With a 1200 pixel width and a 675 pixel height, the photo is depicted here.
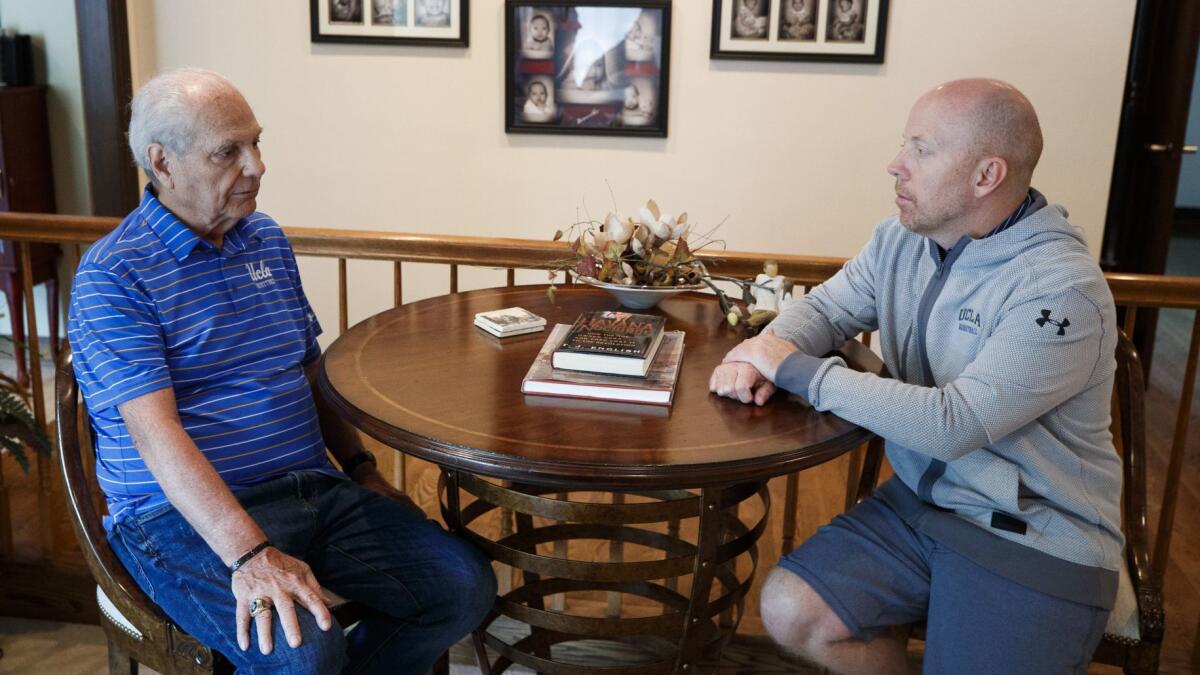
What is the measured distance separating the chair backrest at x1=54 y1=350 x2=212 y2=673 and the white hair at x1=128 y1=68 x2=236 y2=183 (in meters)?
0.40

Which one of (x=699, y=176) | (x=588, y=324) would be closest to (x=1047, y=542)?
(x=588, y=324)

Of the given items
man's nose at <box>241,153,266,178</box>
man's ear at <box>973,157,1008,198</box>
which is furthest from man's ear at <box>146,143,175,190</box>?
man's ear at <box>973,157,1008,198</box>

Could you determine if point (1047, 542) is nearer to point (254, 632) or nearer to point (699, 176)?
point (254, 632)

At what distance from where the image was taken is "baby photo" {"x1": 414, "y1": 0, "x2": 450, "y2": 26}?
425cm

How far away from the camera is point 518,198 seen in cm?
446

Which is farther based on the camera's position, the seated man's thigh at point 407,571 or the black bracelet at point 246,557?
the seated man's thigh at point 407,571

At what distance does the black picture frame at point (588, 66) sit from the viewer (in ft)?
13.7

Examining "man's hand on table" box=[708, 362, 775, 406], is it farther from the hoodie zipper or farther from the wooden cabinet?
the wooden cabinet

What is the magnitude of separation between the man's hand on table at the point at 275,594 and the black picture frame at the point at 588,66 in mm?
2900

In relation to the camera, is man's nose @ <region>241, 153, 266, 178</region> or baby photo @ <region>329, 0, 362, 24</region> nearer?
man's nose @ <region>241, 153, 266, 178</region>

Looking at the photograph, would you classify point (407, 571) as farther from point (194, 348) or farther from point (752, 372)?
point (752, 372)

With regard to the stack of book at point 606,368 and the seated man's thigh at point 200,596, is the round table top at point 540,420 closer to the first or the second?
the stack of book at point 606,368

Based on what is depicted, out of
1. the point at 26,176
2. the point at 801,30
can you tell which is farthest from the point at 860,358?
the point at 26,176

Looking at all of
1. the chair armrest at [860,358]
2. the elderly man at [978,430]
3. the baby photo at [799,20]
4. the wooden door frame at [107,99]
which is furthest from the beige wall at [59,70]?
the elderly man at [978,430]
